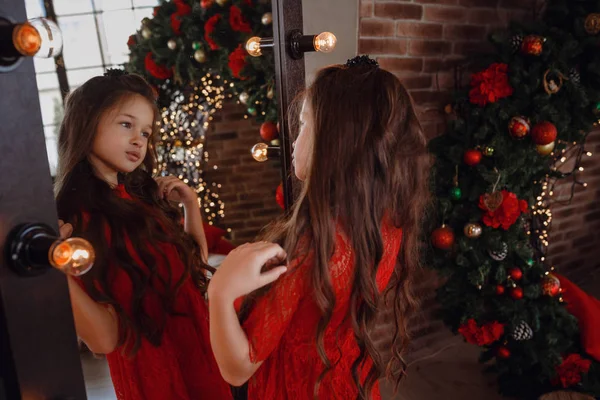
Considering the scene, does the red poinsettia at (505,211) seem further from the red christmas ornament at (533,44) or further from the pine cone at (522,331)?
the red christmas ornament at (533,44)

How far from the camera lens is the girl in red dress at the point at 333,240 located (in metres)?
0.82

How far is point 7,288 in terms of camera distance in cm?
45

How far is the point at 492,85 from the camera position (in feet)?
5.97

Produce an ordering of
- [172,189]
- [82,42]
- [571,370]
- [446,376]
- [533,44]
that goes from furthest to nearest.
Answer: [446,376], [571,370], [533,44], [172,189], [82,42]

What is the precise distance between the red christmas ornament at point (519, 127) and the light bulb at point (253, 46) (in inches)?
46.5

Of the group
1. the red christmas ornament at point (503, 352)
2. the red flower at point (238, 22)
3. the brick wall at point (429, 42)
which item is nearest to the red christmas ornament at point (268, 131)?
the red flower at point (238, 22)

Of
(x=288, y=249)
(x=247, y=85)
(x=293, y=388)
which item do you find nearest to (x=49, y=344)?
(x=288, y=249)

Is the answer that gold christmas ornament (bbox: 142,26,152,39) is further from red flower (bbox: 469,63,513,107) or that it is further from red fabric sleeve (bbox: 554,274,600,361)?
red fabric sleeve (bbox: 554,274,600,361)

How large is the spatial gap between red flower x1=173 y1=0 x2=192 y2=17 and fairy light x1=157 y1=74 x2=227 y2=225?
0.38ft

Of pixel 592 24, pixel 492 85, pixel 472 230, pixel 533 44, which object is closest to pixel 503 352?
pixel 472 230

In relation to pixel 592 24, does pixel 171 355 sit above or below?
below

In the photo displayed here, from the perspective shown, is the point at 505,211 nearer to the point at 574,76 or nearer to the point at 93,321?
the point at 574,76

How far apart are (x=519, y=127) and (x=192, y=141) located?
1.42 meters

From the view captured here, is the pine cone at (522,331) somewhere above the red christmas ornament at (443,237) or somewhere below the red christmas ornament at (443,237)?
below
